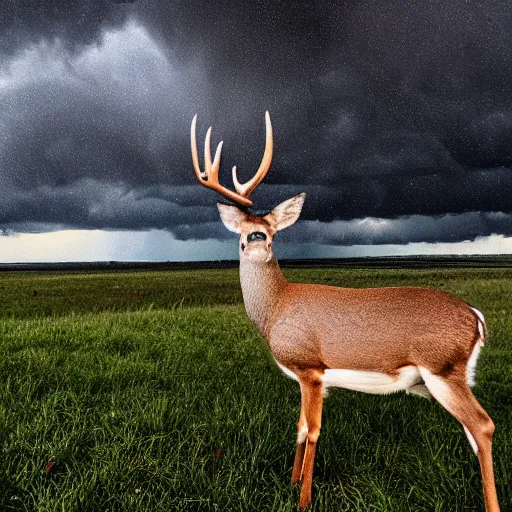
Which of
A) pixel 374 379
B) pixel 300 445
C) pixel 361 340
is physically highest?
pixel 361 340

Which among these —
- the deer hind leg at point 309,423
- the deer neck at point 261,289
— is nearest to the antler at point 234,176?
the deer neck at point 261,289

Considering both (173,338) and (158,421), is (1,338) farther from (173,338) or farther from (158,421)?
(158,421)

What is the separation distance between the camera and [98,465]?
→ 441 cm

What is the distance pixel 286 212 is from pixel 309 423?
1715 millimetres

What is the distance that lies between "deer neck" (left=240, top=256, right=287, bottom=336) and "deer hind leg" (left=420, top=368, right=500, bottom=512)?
1.44m

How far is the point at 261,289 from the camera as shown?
4.35 m

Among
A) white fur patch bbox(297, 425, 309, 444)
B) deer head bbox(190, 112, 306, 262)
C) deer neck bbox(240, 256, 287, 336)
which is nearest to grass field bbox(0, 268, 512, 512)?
white fur patch bbox(297, 425, 309, 444)

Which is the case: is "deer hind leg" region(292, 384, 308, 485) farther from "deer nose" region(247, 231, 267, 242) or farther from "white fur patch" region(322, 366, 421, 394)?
"deer nose" region(247, 231, 267, 242)

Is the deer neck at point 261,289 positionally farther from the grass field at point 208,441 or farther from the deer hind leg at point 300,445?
the grass field at point 208,441

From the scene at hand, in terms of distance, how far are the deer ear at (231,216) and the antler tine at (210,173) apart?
223 millimetres

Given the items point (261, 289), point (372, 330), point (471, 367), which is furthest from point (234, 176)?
point (471, 367)

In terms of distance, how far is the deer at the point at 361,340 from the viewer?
3.42m

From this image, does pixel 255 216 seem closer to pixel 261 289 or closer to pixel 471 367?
pixel 261 289

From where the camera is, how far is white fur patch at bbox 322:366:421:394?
3.59 metres
